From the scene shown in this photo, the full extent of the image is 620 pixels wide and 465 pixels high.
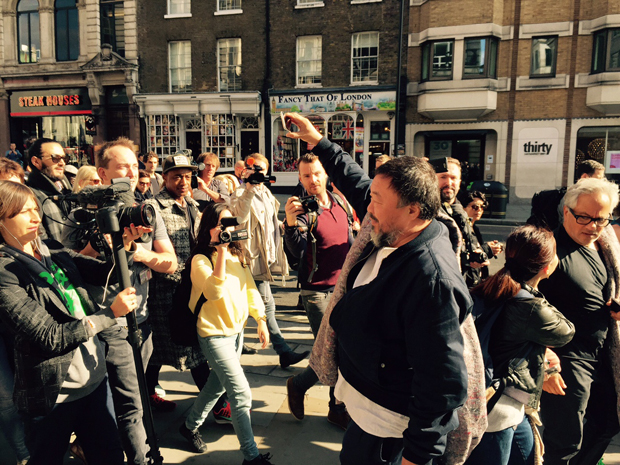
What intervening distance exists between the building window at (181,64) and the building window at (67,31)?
4374 mm

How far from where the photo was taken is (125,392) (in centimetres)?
264

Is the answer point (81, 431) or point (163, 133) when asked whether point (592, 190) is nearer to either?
point (81, 431)

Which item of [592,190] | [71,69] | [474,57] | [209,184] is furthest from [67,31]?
[592,190]

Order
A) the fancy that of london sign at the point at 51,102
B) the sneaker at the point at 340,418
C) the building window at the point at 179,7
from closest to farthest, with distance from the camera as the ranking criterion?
1. the sneaker at the point at 340,418
2. the building window at the point at 179,7
3. the fancy that of london sign at the point at 51,102

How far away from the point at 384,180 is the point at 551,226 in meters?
2.75

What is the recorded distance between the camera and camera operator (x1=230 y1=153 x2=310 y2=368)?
4.37 m

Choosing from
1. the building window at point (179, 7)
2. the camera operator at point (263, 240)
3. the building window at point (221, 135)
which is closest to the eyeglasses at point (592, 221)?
the camera operator at point (263, 240)

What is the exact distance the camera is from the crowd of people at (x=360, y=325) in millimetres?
1780

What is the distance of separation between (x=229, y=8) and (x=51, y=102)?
9.28 m

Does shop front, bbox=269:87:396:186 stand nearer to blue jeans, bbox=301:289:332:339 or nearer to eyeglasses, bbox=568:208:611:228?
blue jeans, bbox=301:289:332:339

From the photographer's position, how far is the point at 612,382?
2.78 meters

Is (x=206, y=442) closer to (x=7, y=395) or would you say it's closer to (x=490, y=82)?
(x=7, y=395)

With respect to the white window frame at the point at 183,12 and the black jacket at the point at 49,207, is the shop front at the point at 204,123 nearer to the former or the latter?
the white window frame at the point at 183,12

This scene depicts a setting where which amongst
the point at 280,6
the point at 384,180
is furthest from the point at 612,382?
the point at 280,6
